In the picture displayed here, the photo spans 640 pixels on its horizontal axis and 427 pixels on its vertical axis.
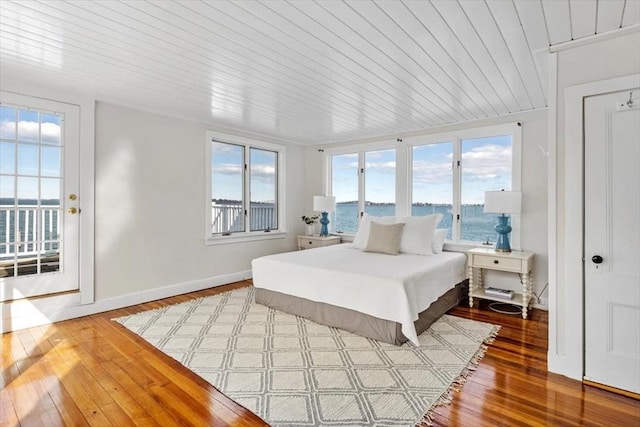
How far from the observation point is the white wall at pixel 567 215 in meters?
2.22

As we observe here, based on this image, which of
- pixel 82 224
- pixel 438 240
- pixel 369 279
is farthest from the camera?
pixel 438 240

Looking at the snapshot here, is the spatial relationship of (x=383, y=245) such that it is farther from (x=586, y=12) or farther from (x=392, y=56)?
(x=586, y=12)

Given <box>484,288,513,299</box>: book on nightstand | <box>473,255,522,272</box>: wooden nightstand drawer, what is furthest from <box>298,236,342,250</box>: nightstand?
<box>484,288,513,299</box>: book on nightstand

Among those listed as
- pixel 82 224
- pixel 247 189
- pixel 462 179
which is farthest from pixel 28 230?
pixel 462 179

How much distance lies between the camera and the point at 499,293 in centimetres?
379

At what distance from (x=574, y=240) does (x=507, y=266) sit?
1.43 meters

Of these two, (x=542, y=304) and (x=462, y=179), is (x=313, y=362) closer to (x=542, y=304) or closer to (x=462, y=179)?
(x=542, y=304)

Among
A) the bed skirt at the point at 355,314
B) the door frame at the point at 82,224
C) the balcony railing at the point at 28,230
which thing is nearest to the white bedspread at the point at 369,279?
the bed skirt at the point at 355,314

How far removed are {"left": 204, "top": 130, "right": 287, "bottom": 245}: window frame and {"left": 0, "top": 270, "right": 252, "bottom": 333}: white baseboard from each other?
1010 mm

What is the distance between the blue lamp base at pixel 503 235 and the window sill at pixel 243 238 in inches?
135

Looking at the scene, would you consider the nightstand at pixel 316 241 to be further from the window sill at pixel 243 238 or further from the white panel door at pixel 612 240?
the white panel door at pixel 612 240

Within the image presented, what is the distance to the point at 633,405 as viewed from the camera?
200 centimetres

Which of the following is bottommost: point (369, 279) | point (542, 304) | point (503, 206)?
point (542, 304)

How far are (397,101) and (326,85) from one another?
902 millimetres
